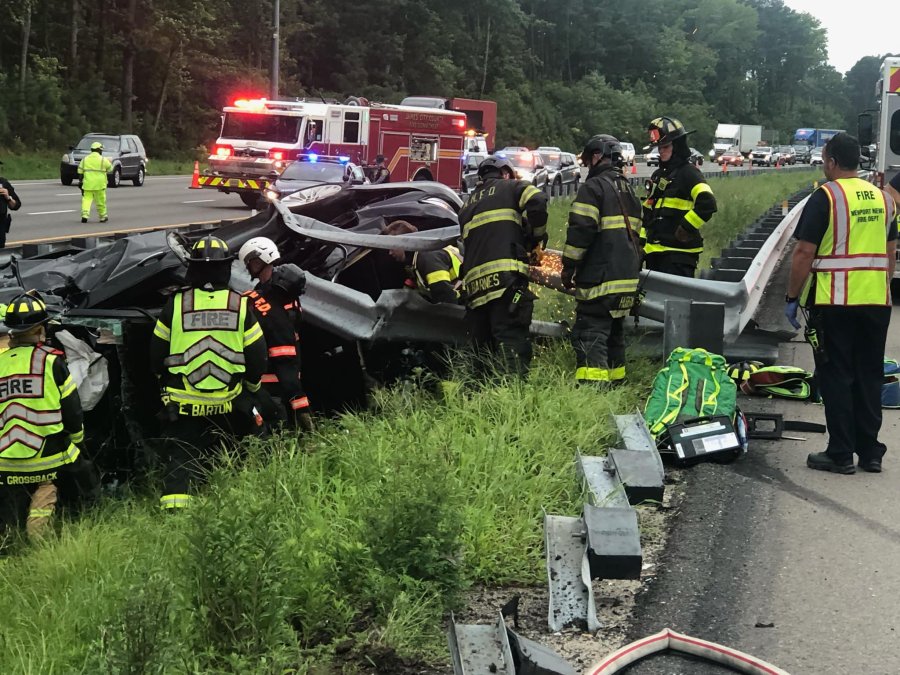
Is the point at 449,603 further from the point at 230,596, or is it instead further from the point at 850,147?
the point at 850,147

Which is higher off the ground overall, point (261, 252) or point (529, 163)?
point (529, 163)

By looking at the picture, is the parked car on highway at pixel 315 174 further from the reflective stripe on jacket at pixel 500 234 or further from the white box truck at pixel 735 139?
the white box truck at pixel 735 139

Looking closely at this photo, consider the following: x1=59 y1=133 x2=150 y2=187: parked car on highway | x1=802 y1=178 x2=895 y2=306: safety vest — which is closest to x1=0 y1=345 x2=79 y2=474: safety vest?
x1=802 y1=178 x2=895 y2=306: safety vest

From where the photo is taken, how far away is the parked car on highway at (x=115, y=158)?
29.9m

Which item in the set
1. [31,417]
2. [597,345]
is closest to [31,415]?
[31,417]

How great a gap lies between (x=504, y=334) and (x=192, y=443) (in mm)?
2205

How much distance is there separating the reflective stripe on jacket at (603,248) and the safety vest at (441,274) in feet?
2.72

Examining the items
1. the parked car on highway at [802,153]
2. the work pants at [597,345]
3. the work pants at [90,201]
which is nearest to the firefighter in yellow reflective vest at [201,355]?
the work pants at [597,345]

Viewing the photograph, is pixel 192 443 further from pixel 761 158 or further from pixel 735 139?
pixel 735 139

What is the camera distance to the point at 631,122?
8719cm

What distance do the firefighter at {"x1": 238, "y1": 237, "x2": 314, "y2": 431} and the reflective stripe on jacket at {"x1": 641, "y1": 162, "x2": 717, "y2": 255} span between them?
3.27m

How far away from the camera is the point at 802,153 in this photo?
80562mm

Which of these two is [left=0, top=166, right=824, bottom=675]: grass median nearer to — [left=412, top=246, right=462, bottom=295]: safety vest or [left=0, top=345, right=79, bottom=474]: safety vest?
[left=0, top=345, right=79, bottom=474]: safety vest

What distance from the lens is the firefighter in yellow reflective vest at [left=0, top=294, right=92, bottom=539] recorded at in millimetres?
5398
